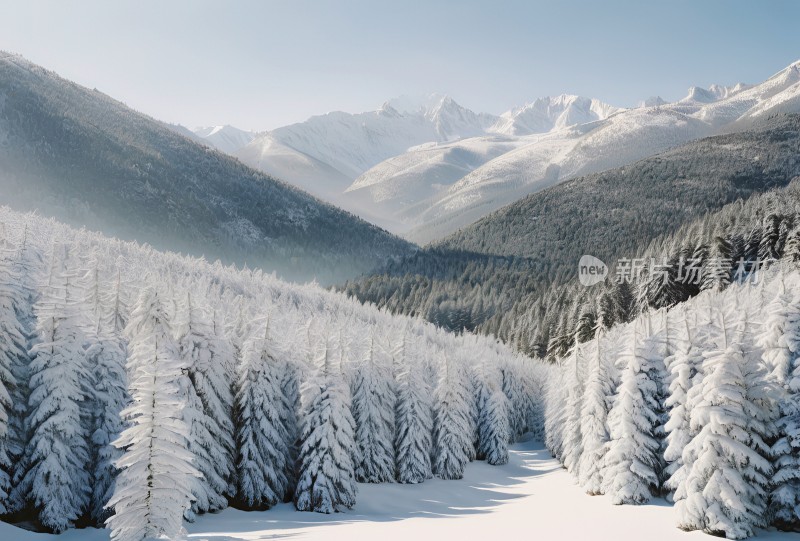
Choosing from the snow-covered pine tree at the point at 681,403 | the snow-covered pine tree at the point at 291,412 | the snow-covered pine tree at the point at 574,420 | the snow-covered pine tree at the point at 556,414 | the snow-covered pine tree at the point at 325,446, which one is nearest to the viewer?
the snow-covered pine tree at the point at 681,403

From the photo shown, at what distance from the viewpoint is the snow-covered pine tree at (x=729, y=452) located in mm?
25891

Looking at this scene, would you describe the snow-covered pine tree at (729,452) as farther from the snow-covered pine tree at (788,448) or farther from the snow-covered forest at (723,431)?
the snow-covered pine tree at (788,448)

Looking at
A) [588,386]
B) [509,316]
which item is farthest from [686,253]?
[588,386]

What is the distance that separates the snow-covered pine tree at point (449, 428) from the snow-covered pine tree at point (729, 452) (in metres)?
26.2

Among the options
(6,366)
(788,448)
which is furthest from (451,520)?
(6,366)

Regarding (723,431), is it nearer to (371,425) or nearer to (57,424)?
(371,425)

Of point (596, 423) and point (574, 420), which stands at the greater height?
point (596, 423)

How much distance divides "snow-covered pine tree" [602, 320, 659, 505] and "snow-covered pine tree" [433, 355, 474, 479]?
1698 centimetres

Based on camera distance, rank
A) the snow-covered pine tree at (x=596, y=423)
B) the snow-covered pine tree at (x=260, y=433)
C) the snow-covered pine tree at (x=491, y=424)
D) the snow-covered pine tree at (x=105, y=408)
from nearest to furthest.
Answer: the snow-covered pine tree at (x=105, y=408) → the snow-covered pine tree at (x=260, y=433) → the snow-covered pine tree at (x=596, y=423) → the snow-covered pine tree at (x=491, y=424)

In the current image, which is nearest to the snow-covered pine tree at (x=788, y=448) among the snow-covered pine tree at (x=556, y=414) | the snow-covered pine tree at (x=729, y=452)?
the snow-covered pine tree at (x=729, y=452)

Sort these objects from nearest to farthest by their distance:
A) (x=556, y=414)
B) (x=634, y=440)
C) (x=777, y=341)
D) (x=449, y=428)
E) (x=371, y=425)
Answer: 1. (x=777, y=341)
2. (x=634, y=440)
3. (x=371, y=425)
4. (x=449, y=428)
5. (x=556, y=414)

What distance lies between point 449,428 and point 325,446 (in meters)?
21.0

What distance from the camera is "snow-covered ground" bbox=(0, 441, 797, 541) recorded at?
2608 cm

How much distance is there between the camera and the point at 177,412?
872 inches
